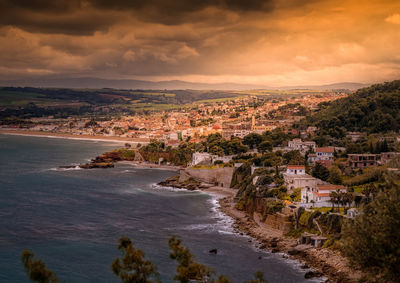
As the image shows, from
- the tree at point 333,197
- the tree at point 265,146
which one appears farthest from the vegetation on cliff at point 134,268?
the tree at point 265,146

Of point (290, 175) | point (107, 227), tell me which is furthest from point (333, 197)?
point (107, 227)

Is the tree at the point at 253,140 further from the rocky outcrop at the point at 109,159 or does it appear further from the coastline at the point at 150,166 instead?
the rocky outcrop at the point at 109,159

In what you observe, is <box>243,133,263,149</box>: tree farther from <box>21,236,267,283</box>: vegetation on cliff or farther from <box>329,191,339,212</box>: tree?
<box>21,236,267,283</box>: vegetation on cliff

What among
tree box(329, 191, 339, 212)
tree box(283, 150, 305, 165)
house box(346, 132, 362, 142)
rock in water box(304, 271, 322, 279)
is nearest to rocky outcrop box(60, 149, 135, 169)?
tree box(283, 150, 305, 165)

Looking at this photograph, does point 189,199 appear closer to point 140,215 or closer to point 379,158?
point 140,215

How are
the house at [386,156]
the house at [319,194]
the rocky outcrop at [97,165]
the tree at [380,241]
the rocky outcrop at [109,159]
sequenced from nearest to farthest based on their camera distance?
the tree at [380,241]
the house at [319,194]
the house at [386,156]
the rocky outcrop at [97,165]
the rocky outcrop at [109,159]

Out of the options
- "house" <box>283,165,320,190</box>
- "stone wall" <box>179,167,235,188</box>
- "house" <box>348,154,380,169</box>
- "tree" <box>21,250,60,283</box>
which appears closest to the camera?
"tree" <box>21,250,60,283</box>

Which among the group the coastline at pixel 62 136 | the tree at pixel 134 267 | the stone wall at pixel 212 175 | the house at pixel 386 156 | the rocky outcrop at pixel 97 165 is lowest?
the coastline at pixel 62 136
